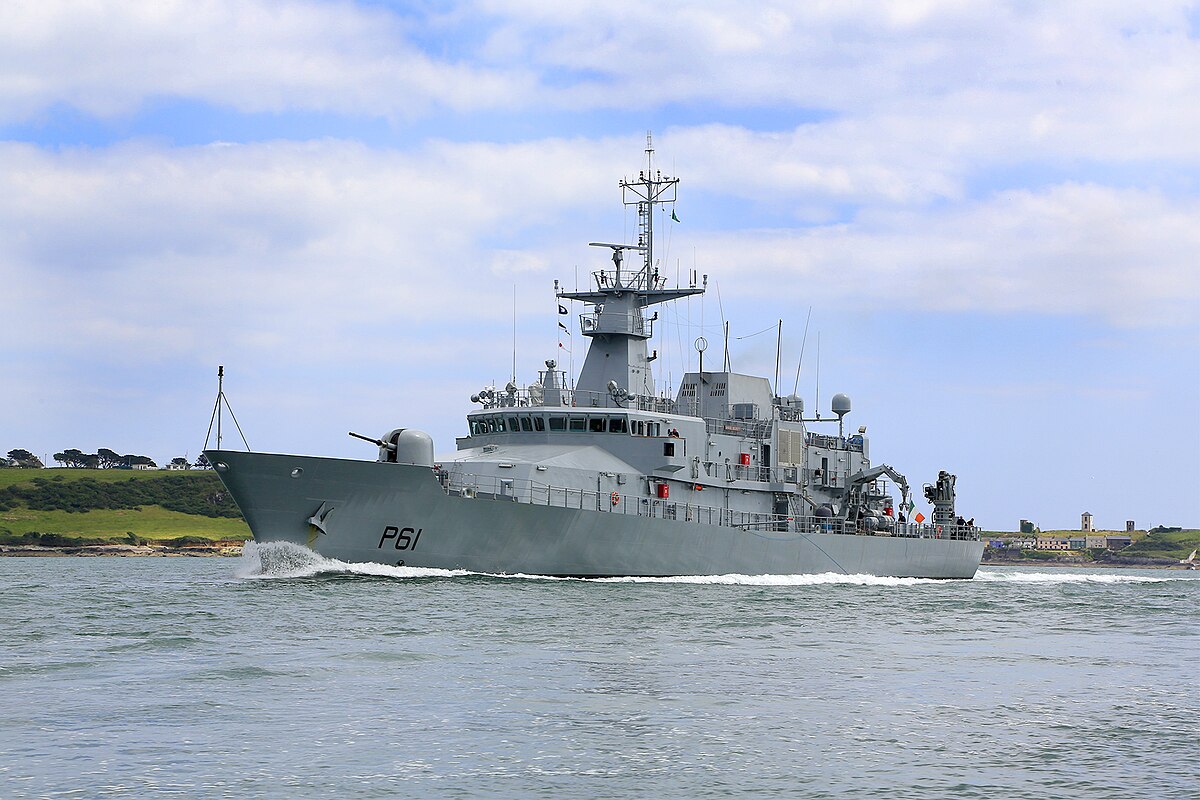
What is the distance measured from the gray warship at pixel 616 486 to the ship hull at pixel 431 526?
43mm

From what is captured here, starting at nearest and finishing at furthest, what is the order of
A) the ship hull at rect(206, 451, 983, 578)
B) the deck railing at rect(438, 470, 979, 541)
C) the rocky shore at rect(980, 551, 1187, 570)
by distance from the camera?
the ship hull at rect(206, 451, 983, 578) < the deck railing at rect(438, 470, 979, 541) < the rocky shore at rect(980, 551, 1187, 570)

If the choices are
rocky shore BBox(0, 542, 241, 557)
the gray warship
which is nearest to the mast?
the gray warship

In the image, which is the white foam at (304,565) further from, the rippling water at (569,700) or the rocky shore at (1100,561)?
the rocky shore at (1100,561)

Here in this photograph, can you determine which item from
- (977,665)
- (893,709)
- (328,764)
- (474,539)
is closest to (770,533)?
(474,539)

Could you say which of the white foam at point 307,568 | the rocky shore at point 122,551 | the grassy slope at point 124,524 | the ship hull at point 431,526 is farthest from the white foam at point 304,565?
the grassy slope at point 124,524

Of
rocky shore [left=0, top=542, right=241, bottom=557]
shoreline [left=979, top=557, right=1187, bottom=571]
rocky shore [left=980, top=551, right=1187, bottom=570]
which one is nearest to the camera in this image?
rocky shore [left=0, top=542, right=241, bottom=557]

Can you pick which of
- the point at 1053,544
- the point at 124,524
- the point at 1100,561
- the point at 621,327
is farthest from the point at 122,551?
the point at 1053,544

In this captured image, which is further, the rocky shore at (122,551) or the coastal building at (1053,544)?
the coastal building at (1053,544)

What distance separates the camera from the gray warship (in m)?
32.2

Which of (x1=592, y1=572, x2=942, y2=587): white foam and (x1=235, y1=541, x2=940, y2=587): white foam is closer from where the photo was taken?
(x1=235, y1=541, x2=940, y2=587): white foam

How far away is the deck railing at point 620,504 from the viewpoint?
34375mm

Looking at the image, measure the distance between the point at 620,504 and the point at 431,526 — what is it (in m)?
6.32

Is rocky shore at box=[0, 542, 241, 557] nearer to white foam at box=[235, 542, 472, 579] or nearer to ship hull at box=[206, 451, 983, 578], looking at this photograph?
ship hull at box=[206, 451, 983, 578]

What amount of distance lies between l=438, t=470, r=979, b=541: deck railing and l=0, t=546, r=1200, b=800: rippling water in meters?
4.19
